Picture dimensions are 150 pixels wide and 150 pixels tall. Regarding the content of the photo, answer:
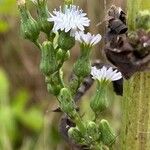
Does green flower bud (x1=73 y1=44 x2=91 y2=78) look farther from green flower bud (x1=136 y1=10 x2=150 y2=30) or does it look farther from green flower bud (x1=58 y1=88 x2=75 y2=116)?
green flower bud (x1=136 y1=10 x2=150 y2=30)

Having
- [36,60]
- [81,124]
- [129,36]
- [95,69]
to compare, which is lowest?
[36,60]

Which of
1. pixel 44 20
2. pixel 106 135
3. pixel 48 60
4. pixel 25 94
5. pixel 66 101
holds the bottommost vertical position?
pixel 25 94

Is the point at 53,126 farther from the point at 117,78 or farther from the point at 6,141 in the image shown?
the point at 117,78

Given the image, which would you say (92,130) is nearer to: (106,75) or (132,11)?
(106,75)

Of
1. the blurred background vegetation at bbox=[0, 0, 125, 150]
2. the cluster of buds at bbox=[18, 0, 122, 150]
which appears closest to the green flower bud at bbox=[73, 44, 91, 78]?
the cluster of buds at bbox=[18, 0, 122, 150]

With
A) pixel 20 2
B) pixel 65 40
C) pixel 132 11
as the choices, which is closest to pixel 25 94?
pixel 20 2

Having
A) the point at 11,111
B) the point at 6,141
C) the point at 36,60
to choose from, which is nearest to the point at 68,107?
the point at 6,141
